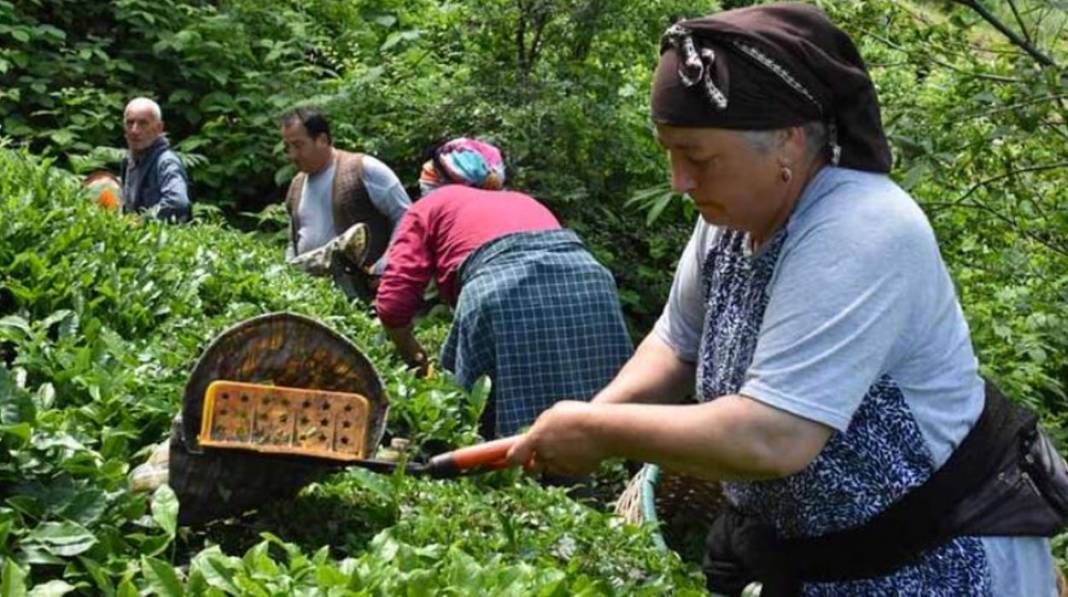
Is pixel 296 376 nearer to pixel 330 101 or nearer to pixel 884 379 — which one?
pixel 884 379

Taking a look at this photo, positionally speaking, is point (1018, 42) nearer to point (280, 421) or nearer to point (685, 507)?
point (685, 507)

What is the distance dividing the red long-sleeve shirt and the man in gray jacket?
119 inches

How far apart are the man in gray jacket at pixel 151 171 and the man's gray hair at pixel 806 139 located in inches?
264

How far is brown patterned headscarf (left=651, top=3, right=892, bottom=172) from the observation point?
7.41 ft

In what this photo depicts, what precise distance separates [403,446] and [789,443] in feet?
4.93

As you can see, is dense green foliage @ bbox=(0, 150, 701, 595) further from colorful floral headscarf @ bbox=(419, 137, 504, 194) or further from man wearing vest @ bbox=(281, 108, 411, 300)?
man wearing vest @ bbox=(281, 108, 411, 300)

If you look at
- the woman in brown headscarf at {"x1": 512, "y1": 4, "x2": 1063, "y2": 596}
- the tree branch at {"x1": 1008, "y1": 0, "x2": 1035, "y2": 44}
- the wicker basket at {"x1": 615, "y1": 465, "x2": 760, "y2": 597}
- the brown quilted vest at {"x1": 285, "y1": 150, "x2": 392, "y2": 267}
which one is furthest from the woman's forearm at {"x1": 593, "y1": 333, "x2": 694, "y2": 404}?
the brown quilted vest at {"x1": 285, "y1": 150, "x2": 392, "y2": 267}

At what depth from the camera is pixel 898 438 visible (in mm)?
2402

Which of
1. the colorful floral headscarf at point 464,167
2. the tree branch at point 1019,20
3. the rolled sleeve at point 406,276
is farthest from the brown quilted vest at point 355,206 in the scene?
the tree branch at point 1019,20

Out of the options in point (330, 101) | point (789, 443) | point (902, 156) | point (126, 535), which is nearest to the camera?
point (789, 443)

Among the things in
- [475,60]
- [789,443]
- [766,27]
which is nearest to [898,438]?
[789,443]

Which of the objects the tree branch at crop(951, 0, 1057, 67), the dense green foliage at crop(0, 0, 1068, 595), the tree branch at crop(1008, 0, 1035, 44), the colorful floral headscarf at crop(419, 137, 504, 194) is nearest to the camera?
the dense green foliage at crop(0, 0, 1068, 595)

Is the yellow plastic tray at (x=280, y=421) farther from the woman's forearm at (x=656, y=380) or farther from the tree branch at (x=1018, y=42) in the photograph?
the tree branch at (x=1018, y=42)

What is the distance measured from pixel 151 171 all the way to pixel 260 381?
593 centimetres
